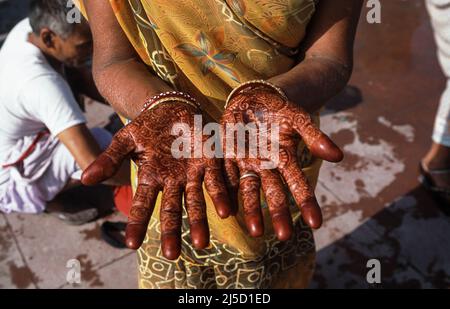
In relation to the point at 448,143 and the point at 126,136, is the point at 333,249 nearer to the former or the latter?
the point at 448,143

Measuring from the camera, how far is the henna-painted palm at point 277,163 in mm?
978

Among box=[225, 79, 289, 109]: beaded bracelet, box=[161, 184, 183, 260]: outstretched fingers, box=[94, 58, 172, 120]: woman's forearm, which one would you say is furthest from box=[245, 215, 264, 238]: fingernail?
box=[94, 58, 172, 120]: woman's forearm

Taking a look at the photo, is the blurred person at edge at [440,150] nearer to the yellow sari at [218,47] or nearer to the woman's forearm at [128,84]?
the yellow sari at [218,47]

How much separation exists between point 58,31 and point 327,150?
166cm

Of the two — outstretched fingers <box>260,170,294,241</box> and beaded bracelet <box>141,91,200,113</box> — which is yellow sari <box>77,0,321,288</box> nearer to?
beaded bracelet <box>141,91,200,113</box>

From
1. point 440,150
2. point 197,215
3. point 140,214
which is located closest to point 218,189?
point 197,215

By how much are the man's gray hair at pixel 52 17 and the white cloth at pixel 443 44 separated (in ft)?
5.67

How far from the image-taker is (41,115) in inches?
83.6

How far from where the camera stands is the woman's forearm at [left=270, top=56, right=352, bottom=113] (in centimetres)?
117

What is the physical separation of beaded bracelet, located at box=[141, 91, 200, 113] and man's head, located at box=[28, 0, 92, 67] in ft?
3.86

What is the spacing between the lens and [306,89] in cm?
119

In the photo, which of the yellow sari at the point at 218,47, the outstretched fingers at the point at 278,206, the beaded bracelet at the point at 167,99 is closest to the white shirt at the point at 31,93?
the yellow sari at the point at 218,47
